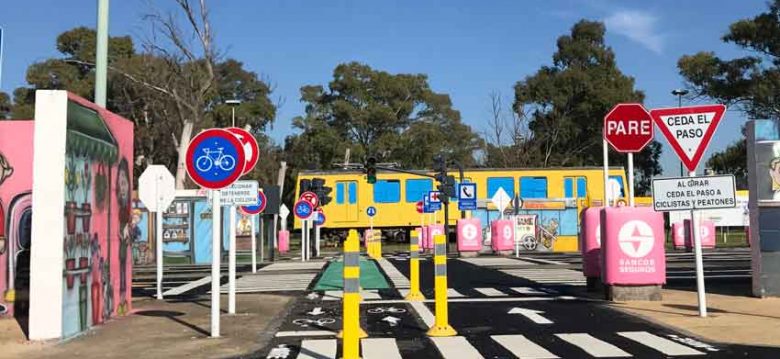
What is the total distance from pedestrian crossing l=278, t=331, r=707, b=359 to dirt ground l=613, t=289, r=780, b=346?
2.80 ft

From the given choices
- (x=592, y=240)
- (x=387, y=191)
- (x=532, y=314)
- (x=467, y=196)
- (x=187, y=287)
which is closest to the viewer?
(x=532, y=314)

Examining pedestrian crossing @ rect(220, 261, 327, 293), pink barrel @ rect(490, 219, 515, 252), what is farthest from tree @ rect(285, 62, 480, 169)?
pedestrian crossing @ rect(220, 261, 327, 293)

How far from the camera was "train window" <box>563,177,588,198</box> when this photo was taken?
40.4 meters

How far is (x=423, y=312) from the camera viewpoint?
1165 centimetres

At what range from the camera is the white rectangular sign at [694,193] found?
1060 centimetres

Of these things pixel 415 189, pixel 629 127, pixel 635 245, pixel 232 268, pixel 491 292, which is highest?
pixel 415 189

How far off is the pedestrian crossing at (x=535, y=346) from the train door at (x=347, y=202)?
32880 millimetres

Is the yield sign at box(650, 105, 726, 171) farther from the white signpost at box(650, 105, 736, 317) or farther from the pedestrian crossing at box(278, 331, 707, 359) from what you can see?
the pedestrian crossing at box(278, 331, 707, 359)

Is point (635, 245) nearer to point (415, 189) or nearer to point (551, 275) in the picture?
point (551, 275)

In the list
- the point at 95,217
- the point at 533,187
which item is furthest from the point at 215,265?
the point at 533,187

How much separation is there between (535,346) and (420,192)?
111 ft

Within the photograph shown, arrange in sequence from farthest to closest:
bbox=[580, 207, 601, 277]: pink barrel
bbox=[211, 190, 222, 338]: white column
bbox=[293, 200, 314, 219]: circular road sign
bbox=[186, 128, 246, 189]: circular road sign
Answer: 1. bbox=[293, 200, 314, 219]: circular road sign
2. bbox=[580, 207, 601, 277]: pink barrel
3. bbox=[186, 128, 246, 189]: circular road sign
4. bbox=[211, 190, 222, 338]: white column

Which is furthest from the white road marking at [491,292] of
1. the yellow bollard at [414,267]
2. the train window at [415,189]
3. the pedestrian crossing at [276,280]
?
the train window at [415,189]

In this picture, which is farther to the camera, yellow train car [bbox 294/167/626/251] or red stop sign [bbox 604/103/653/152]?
yellow train car [bbox 294/167/626/251]
